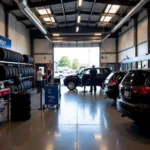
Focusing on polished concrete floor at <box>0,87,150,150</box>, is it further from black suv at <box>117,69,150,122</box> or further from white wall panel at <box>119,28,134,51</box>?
white wall panel at <box>119,28,134,51</box>

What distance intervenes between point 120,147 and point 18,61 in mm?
9121

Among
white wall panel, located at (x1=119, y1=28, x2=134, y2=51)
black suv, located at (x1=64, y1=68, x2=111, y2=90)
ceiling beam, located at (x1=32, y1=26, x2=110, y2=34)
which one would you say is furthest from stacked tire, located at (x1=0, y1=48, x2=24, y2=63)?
white wall panel, located at (x1=119, y1=28, x2=134, y2=51)

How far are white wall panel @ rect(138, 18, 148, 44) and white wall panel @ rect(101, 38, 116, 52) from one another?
6616 mm

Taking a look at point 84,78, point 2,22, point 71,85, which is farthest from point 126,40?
point 2,22

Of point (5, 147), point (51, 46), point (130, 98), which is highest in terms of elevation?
point (51, 46)

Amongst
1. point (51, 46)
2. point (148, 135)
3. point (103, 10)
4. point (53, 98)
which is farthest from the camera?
point (51, 46)

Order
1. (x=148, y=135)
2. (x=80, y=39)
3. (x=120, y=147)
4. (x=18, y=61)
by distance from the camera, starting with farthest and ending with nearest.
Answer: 1. (x=80, y=39)
2. (x=18, y=61)
3. (x=148, y=135)
4. (x=120, y=147)

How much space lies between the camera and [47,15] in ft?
46.9

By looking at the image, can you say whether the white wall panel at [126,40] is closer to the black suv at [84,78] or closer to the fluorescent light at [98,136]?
the black suv at [84,78]

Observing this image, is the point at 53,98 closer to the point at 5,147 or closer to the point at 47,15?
the point at 5,147

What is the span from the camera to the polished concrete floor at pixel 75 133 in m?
4.06

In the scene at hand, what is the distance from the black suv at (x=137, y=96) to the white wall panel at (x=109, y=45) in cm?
1566

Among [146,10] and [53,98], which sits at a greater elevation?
[146,10]

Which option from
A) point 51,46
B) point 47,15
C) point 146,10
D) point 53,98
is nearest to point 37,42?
point 51,46
